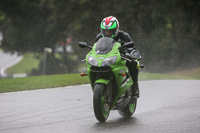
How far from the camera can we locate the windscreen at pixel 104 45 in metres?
8.95

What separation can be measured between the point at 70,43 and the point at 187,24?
45.9 feet

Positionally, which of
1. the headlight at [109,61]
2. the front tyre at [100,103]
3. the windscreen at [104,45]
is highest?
the windscreen at [104,45]

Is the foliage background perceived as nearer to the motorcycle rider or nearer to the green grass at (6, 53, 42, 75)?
the green grass at (6, 53, 42, 75)

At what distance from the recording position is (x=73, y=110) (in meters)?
10.5

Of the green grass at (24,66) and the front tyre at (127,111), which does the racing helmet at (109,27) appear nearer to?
the front tyre at (127,111)

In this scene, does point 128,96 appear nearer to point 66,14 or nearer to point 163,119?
point 163,119

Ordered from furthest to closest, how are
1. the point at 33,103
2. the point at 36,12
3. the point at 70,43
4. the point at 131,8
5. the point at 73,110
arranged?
the point at 70,43, the point at 36,12, the point at 131,8, the point at 33,103, the point at 73,110

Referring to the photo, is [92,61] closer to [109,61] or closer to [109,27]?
[109,61]

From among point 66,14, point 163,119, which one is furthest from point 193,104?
point 66,14

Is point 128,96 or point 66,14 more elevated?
point 66,14

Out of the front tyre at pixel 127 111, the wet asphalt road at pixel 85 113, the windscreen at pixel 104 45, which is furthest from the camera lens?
the front tyre at pixel 127 111

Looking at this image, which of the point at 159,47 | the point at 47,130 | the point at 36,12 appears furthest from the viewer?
the point at 36,12

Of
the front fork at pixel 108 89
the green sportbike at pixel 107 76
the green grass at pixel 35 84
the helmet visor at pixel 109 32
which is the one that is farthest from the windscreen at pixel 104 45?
the green grass at pixel 35 84

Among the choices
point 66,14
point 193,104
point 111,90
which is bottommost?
point 193,104
